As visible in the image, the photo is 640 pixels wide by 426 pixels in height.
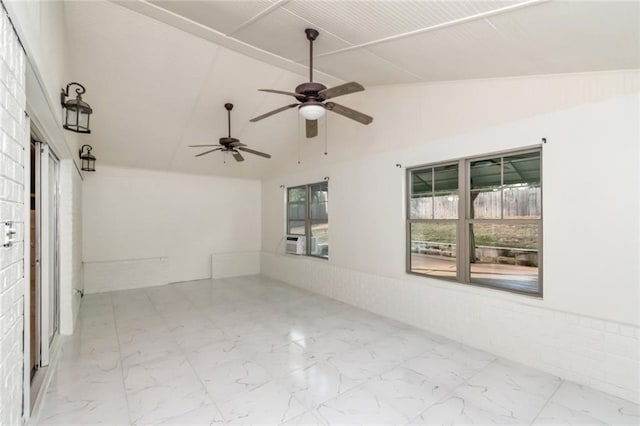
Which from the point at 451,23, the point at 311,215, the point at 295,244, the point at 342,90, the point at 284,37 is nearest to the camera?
the point at 451,23

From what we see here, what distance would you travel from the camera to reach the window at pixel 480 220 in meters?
3.33

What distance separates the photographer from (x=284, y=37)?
2902 mm

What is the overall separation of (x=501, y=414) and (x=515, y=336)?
3.67ft

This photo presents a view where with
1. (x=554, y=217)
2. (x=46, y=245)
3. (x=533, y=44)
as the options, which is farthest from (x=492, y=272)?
(x=46, y=245)

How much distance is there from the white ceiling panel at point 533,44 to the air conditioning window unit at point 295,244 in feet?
13.9

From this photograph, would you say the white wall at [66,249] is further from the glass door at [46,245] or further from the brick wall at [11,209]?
the brick wall at [11,209]

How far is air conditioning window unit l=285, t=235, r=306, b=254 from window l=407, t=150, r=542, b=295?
275 cm

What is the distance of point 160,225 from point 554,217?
7.00 meters

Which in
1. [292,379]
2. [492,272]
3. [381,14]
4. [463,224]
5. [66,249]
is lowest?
[292,379]

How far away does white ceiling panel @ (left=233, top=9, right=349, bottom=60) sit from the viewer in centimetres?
259

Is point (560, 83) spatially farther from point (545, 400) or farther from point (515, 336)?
point (545, 400)

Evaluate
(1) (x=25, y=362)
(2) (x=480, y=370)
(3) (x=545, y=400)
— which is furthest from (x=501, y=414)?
(1) (x=25, y=362)

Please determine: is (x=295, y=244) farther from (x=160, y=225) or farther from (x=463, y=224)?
(x=463, y=224)

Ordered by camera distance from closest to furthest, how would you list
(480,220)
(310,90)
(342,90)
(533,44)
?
(533,44)
(342,90)
(310,90)
(480,220)
